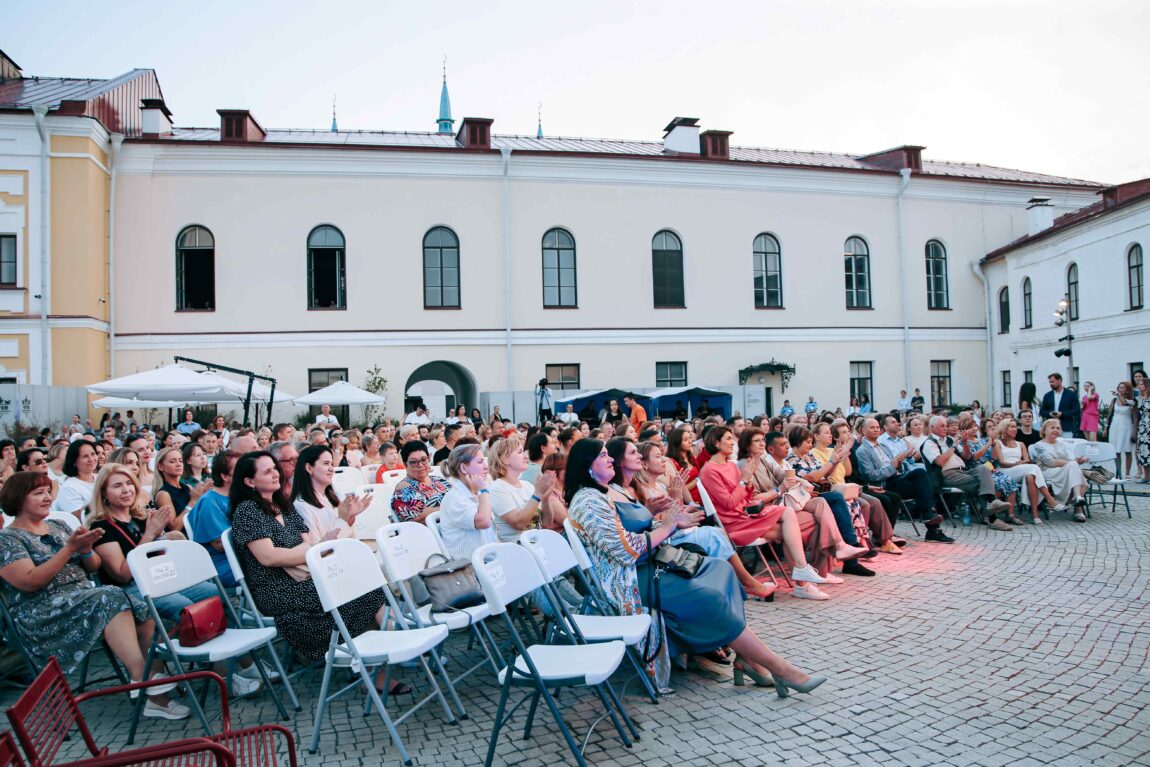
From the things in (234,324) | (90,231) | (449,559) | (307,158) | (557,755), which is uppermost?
(307,158)

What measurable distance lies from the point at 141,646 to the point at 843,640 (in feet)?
15.7

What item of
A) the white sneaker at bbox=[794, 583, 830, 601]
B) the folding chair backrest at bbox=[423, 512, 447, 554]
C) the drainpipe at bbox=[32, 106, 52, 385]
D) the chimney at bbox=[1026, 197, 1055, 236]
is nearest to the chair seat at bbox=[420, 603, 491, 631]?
the folding chair backrest at bbox=[423, 512, 447, 554]

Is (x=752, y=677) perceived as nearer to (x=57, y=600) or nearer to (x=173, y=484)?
(x=57, y=600)

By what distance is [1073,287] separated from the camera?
84.9 feet

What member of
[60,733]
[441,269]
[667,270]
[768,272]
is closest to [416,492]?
[60,733]

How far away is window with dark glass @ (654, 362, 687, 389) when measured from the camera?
1036 inches

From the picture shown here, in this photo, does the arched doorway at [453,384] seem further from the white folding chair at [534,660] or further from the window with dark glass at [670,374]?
the white folding chair at [534,660]

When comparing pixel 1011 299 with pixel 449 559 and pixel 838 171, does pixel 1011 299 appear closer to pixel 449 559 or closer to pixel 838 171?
pixel 838 171

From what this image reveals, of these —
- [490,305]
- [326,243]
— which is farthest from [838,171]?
[326,243]

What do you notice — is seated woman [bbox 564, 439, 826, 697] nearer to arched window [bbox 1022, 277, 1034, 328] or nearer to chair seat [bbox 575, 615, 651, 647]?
chair seat [bbox 575, 615, 651, 647]

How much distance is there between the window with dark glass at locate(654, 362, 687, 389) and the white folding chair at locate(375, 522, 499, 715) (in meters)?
→ 21.2

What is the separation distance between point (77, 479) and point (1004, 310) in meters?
30.4

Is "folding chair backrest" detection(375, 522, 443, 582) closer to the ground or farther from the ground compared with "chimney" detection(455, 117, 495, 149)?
closer to the ground

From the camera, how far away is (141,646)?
4.92 meters
